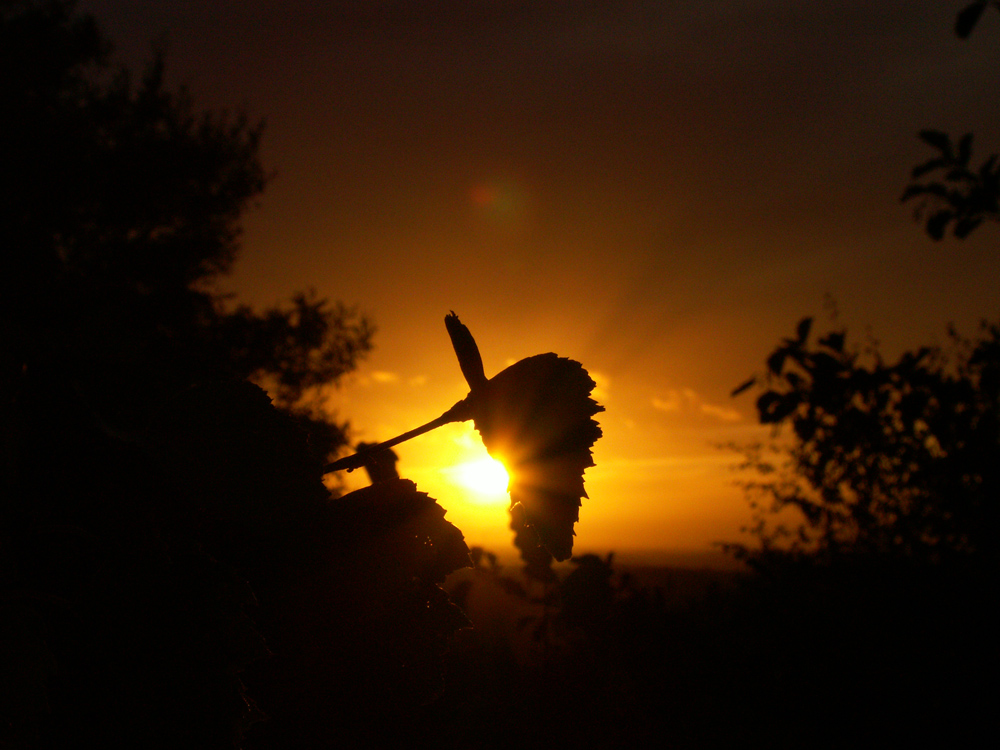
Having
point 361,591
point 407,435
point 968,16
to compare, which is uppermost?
point 968,16

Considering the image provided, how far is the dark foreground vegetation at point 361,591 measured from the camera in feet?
2.20

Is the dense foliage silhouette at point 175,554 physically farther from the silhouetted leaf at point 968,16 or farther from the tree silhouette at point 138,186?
the tree silhouette at point 138,186

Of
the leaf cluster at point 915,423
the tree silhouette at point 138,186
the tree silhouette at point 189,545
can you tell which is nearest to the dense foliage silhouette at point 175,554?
the tree silhouette at point 189,545

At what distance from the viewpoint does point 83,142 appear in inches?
406

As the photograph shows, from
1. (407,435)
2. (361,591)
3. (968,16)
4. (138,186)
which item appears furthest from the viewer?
(138,186)

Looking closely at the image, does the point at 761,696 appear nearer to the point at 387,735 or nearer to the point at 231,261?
the point at 387,735

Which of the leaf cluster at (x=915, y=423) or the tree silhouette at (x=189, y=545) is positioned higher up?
the leaf cluster at (x=915, y=423)

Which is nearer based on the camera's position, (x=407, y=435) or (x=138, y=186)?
(x=407, y=435)

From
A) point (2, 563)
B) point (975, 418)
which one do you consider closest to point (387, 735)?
point (2, 563)

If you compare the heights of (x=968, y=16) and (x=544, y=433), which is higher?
(x=968, y=16)

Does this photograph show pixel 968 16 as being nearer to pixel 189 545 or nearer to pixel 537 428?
pixel 537 428

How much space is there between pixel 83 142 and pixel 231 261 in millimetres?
3077

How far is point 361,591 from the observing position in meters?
0.82

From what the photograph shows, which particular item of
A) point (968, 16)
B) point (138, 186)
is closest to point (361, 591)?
point (968, 16)
